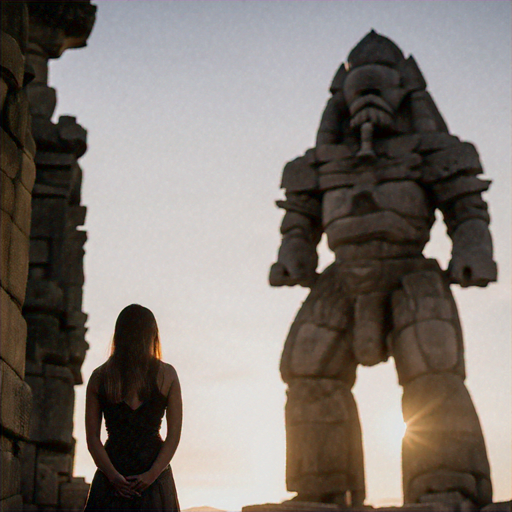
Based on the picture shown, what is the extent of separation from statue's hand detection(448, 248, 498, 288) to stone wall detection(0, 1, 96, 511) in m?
3.41

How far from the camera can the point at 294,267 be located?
8.58m

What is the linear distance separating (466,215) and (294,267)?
5.11 ft

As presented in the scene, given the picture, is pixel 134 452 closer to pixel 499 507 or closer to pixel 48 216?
pixel 499 507

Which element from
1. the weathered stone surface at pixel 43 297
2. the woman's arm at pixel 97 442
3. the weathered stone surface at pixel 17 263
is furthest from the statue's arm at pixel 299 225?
the woman's arm at pixel 97 442

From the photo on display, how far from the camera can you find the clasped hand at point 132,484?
4.05m

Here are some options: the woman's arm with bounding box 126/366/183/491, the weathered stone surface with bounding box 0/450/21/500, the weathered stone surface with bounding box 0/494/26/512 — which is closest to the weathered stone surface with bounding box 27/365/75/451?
the weathered stone surface with bounding box 0/494/26/512

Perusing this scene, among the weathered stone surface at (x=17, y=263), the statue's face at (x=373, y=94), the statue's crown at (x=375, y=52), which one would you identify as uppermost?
the statue's crown at (x=375, y=52)

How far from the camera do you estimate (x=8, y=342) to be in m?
5.04

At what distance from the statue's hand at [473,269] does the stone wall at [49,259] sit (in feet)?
11.2

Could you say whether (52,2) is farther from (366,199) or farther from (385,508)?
(385,508)

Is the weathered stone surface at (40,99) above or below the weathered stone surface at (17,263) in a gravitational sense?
above

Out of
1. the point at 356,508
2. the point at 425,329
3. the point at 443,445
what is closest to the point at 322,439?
the point at 356,508

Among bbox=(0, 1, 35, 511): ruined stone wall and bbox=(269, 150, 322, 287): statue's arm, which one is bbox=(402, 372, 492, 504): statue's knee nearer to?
bbox=(269, 150, 322, 287): statue's arm

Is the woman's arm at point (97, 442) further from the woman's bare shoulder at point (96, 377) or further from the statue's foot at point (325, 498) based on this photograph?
Result: the statue's foot at point (325, 498)
